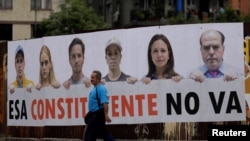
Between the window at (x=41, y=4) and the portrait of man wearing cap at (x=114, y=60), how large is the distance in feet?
154

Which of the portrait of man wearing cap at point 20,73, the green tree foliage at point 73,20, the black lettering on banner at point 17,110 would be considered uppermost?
the green tree foliage at point 73,20

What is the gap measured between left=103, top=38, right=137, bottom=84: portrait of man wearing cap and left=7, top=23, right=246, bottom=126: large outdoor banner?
8cm

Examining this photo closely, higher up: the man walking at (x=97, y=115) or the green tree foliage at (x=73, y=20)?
the green tree foliage at (x=73, y=20)

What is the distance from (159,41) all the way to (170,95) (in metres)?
1.21

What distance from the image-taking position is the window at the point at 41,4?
60938mm

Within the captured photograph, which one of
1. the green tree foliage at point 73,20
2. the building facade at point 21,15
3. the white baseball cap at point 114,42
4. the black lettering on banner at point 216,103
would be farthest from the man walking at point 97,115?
the building facade at point 21,15

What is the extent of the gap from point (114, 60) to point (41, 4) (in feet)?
156

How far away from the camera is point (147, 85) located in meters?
14.2

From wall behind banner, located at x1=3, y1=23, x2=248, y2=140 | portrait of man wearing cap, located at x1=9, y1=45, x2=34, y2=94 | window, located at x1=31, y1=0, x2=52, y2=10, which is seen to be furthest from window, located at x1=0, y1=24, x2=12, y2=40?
wall behind banner, located at x1=3, y1=23, x2=248, y2=140

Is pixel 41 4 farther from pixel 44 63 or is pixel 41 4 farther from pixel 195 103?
pixel 195 103

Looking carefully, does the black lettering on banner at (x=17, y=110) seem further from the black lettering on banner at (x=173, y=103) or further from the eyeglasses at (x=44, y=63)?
the black lettering on banner at (x=173, y=103)

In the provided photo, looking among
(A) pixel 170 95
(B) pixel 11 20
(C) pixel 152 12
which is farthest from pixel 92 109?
(B) pixel 11 20

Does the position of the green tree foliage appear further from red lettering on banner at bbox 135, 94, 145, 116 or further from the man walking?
the man walking

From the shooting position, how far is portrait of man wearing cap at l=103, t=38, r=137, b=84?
14.5m
